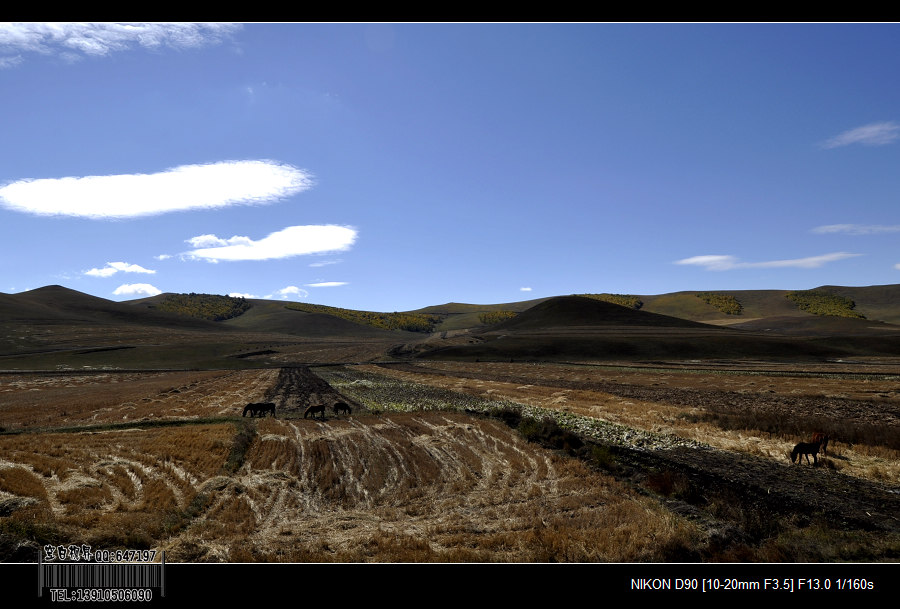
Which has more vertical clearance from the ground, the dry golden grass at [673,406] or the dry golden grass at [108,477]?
the dry golden grass at [108,477]

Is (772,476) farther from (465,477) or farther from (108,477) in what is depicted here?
(108,477)

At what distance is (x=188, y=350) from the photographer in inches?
5571

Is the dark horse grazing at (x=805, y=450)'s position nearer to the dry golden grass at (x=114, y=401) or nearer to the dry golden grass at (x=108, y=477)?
the dry golden grass at (x=108, y=477)

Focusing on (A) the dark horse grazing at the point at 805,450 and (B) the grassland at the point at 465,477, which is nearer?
(B) the grassland at the point at 465,477

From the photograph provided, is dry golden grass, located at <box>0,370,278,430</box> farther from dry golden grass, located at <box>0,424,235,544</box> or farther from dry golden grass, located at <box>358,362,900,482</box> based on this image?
dry golden grass, located at <box>358,362,900,482</box>

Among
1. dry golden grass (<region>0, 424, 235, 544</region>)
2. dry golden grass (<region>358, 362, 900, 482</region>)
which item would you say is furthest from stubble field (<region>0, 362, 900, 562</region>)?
dry golden grass (<region>358, 362, 900, 482</region>)

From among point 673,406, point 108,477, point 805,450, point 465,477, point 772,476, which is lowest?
point 673,406

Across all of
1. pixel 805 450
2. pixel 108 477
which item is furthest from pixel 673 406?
pixel 108 477

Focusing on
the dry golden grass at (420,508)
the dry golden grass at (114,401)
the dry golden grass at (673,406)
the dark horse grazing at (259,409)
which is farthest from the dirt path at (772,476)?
the dry golden grass at (114,401)
